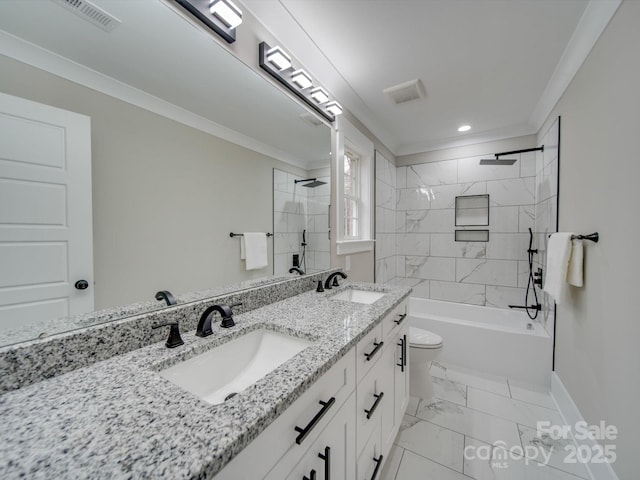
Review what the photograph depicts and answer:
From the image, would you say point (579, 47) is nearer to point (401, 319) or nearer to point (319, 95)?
point (319, 95)

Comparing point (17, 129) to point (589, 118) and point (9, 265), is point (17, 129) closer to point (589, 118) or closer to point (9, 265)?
point (9, 265)

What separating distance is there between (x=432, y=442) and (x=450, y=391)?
2.13 feet

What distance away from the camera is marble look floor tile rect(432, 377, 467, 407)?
6.64 ft

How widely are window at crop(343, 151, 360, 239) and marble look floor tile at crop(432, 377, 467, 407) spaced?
149 centimetres

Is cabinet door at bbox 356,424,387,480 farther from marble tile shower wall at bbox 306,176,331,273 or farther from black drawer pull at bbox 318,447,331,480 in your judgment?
marble tile shower wall at bbox 306,176,331,273

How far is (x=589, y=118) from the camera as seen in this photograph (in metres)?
1.50

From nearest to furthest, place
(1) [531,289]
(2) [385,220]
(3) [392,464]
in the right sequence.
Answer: (3) [392,464]
(1) [531,289]
(2) [385,220]

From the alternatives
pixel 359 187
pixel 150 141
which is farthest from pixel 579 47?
pixel 150 141

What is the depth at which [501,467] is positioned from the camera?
1438mm

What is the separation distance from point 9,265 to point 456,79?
2.64m

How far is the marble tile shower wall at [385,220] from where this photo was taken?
2.89 meters

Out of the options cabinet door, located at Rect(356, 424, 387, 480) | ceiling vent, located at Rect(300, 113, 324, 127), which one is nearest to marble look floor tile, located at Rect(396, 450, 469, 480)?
cabinet door, located at Rect(356, 424, 387, 480)

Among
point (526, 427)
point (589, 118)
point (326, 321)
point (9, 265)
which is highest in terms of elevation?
point (589, 118)

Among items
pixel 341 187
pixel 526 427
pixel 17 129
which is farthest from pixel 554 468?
pixel 17 129
